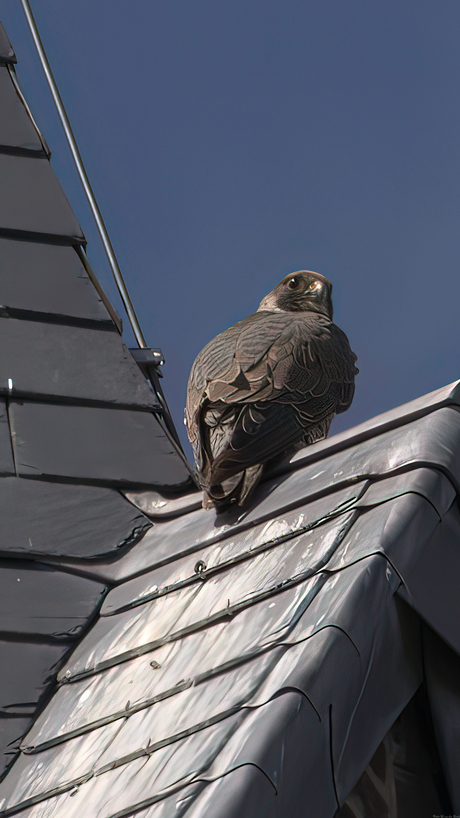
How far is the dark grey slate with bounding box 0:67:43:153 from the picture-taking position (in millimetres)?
2920

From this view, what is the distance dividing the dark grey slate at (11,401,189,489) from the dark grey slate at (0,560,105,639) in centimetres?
31

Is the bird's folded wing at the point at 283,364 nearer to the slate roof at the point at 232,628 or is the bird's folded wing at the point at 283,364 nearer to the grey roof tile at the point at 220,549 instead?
the slate roof at the point at 232,628

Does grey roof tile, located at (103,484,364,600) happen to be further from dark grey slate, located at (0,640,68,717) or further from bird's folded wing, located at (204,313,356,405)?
bird's folded wing, located at (204,313,356,405)

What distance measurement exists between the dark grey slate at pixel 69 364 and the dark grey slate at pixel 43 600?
0.58m

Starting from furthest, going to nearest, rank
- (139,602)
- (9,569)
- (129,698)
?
(9,569)
(139,602)
(129,698)

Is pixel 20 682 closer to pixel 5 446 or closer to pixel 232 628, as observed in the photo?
pixel 232 628

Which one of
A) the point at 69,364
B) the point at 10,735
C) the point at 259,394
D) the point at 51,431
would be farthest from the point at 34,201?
the point at 10,735

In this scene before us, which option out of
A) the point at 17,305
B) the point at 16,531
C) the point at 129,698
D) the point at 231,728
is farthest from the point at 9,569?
the point at 231,728

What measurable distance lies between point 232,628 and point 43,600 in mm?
692

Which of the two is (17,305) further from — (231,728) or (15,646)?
(231,728)

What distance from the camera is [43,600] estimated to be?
1974 mm

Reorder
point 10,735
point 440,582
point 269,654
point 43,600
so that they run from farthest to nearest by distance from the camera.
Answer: point 43,600
point 10,735
point 440,582
point 269,654

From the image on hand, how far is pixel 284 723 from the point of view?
106 centimetres

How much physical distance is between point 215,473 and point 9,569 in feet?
1.72
